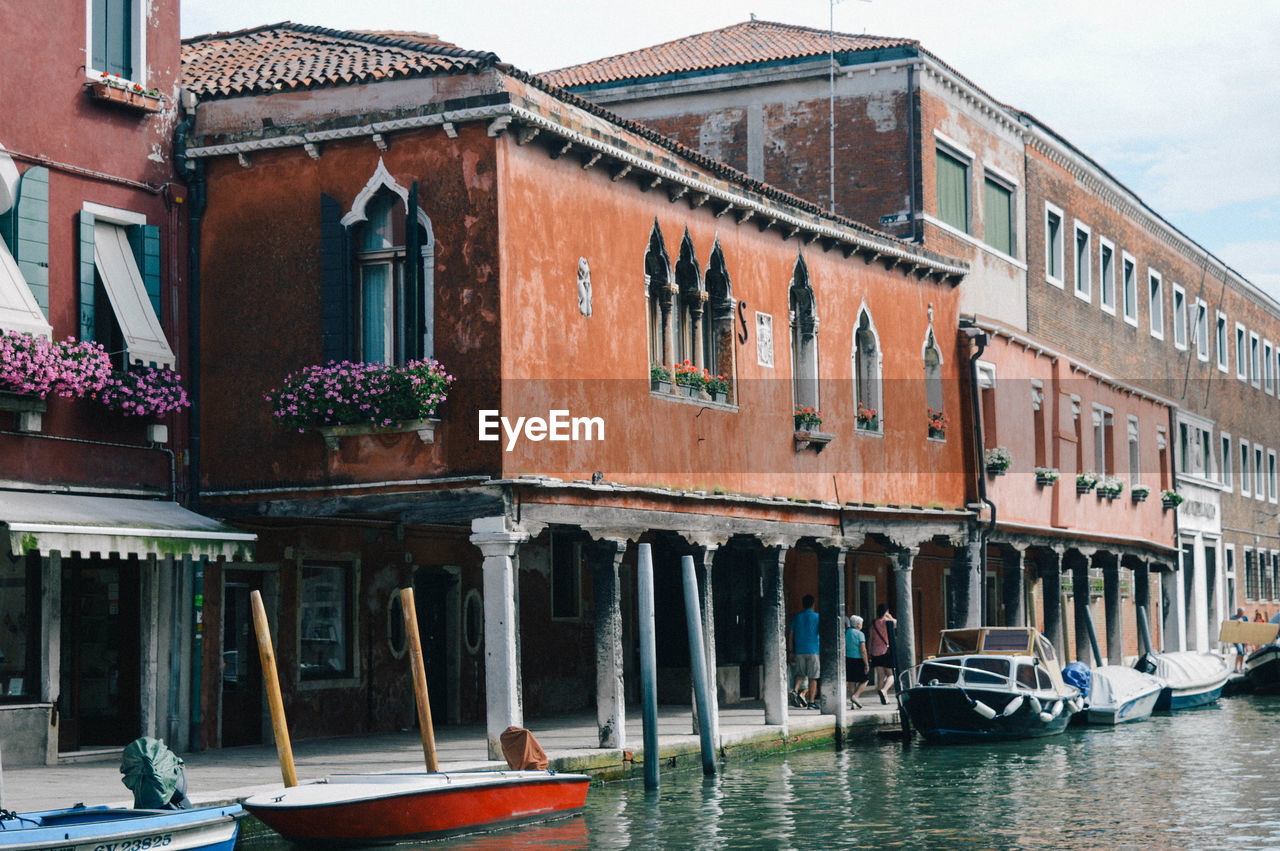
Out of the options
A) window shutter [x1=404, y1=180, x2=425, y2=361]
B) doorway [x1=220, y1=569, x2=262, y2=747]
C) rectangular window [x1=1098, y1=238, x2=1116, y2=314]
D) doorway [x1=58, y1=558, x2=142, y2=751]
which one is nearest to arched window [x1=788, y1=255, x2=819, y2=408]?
window shutter [x1=404, y1=180, x2=425, y2=361]

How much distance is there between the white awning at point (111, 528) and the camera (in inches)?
532

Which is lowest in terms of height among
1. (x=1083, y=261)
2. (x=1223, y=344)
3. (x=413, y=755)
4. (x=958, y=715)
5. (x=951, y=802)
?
(x=951, y=802)

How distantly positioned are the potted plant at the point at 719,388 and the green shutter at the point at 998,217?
1140cm

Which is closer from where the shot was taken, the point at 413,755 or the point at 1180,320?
the point at 413,755

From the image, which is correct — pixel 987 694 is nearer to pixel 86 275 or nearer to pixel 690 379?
pixel 690 379

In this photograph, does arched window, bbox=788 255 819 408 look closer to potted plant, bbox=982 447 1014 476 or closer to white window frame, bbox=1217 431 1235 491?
potted plant, bbox=982 447 1014 476

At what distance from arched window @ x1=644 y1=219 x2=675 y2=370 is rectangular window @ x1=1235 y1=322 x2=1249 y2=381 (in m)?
31.2

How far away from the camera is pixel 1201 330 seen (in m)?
41.5

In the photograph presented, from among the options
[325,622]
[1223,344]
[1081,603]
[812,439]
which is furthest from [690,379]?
[1223,344]

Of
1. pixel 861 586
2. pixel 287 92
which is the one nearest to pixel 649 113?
pixel 861 586

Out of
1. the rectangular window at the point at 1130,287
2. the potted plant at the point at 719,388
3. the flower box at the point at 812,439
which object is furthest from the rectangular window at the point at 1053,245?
the potted plant at the point at 719,388

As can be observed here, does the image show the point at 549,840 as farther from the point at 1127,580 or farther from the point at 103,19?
the point at 1127,580

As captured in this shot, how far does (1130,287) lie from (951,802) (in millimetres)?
22796

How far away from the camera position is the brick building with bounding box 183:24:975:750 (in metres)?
15.0
